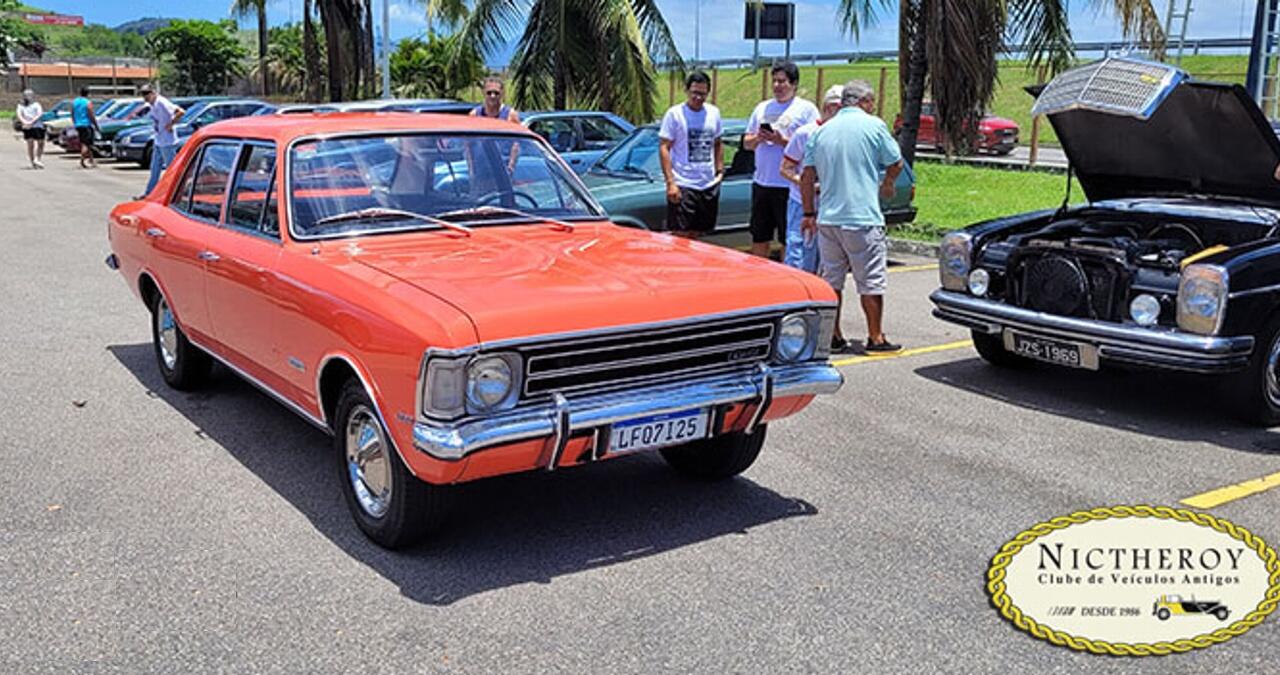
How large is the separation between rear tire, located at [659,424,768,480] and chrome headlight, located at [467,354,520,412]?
125 centimetres

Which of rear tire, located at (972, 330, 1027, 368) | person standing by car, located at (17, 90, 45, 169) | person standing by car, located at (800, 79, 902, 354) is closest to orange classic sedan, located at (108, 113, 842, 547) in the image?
person standing by car, located at (800, 79, 902, 354)

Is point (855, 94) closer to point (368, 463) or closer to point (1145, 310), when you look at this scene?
point (1145, 310)

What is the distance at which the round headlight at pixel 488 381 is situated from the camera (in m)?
3.99

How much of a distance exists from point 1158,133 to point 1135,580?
13.0ft

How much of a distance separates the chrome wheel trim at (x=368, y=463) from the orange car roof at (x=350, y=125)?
164cm

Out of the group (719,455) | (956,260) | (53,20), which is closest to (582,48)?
(956,260)

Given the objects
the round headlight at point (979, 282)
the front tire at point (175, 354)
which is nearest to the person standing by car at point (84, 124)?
the front tire at point (175, 354)

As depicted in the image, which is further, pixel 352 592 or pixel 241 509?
pixel 241 509

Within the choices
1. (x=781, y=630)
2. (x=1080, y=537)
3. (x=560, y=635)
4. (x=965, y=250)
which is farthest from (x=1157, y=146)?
(x=560, y=635)

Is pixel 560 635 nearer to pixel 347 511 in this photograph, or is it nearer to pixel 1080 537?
pixel 347 511

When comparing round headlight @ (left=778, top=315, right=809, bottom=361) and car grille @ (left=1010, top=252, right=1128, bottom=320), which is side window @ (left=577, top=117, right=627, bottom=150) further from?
round headlight @ (left=778, top=315, right=809, bottom=361)

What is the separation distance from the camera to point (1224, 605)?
413 centimetres

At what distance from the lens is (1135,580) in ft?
14.2

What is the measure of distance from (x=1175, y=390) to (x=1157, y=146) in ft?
5.08
